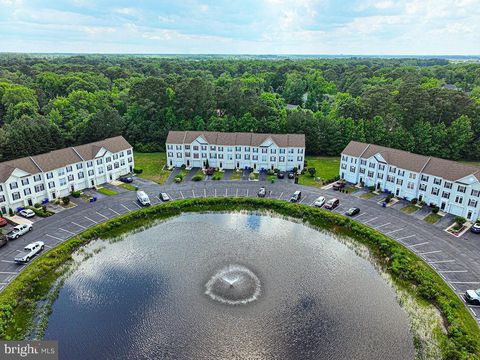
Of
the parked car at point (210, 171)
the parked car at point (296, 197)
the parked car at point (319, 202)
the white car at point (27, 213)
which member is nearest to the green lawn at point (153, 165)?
the parked car at point (210, 171)

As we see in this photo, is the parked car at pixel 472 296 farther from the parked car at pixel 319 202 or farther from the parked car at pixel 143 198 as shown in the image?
the parked car at pixel 143 198

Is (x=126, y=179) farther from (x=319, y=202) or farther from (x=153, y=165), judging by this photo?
(x=319, y=202)

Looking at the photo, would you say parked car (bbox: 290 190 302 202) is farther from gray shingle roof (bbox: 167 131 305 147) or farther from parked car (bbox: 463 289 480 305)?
parked car (bbox: 463 289 480 305)

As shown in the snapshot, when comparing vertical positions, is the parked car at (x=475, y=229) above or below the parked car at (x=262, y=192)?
above

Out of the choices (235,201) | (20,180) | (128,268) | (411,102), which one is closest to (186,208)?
(235,201)

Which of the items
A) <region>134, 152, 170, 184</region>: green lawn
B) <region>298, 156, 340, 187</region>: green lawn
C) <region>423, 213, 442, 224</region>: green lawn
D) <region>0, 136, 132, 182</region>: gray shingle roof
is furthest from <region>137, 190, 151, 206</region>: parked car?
<region>423, 213, 442, 224</region>: green lawn

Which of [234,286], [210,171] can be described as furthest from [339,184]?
[234,286]
